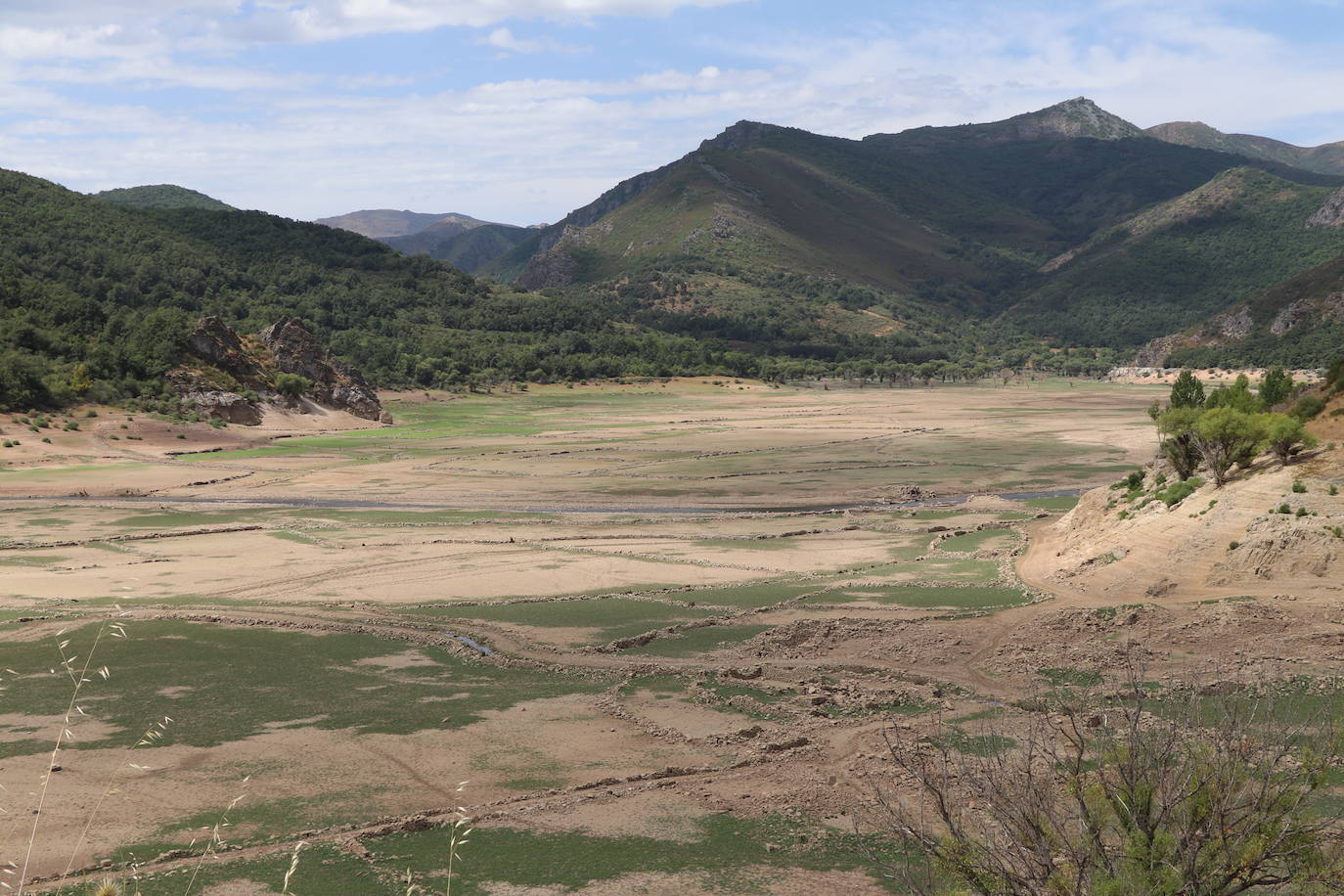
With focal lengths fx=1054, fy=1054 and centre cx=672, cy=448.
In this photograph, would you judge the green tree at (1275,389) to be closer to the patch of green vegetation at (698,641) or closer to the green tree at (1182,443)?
the green tree at (1182,443)

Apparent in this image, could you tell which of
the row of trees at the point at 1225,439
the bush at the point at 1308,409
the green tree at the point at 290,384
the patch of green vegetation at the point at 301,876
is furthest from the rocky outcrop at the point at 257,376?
the patch of green vegetation at the point at 301,876

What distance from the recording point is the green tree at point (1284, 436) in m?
36.3

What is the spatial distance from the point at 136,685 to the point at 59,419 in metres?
66.6

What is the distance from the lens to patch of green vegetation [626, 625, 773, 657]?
83.2 feet

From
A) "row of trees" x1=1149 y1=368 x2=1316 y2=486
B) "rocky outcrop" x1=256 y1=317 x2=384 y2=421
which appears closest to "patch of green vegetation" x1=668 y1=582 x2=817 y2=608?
"row of trees" x1=1149 y1=368 x2=1316 y2=486

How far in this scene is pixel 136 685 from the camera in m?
22.5

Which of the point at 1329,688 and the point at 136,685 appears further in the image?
the point at 136,685

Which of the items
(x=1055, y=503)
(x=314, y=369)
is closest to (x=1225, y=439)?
(x=1055, y=503)

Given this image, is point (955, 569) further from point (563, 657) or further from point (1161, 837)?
point (1161, 837)

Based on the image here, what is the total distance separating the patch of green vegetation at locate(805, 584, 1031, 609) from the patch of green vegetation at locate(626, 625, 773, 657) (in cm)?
383

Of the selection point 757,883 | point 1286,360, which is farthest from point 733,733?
point 1286,360

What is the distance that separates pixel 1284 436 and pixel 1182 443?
14.3 feet

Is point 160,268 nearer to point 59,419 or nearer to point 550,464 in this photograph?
point 59,419

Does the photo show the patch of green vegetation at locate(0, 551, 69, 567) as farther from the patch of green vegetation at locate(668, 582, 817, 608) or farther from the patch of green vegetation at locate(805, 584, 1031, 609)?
the patch of green vegetation at locate(805, 584, 1031, 609)
